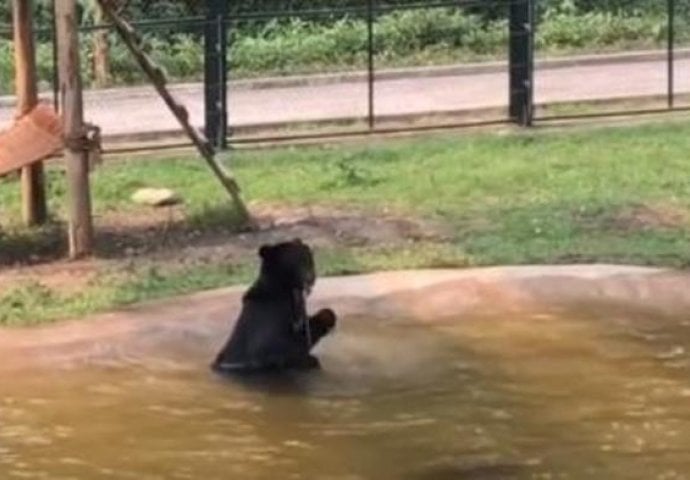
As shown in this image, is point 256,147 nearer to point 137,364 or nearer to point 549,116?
point 549,116

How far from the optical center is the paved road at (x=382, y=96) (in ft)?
65.1

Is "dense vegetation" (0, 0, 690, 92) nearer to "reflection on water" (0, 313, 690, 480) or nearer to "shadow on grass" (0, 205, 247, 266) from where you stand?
"shadow on grass" (0, 205, 247, 266)

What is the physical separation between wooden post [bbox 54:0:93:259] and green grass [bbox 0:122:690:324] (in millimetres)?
580

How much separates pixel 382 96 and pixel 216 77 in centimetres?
357

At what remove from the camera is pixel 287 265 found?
10234 millimetres

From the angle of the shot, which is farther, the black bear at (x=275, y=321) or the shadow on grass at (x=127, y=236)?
the shadow on grass at (x=127, y=236)

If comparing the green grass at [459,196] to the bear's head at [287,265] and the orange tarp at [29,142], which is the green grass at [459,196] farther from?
the bear's head at [287,265]

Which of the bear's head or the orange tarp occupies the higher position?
the orange tarp

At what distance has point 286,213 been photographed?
14.4 m

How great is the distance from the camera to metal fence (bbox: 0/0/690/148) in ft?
59.7

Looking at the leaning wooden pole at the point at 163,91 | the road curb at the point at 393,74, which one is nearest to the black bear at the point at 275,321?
the leaning wooden pole at the point at 163,91

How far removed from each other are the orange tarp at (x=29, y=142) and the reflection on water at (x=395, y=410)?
8.64ft

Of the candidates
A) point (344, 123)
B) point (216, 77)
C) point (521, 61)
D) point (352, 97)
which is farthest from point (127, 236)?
point (352, 97)

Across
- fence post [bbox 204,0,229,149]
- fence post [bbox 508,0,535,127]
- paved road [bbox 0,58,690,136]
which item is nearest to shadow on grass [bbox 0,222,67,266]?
fence post [bbox 204,0,229,149]
